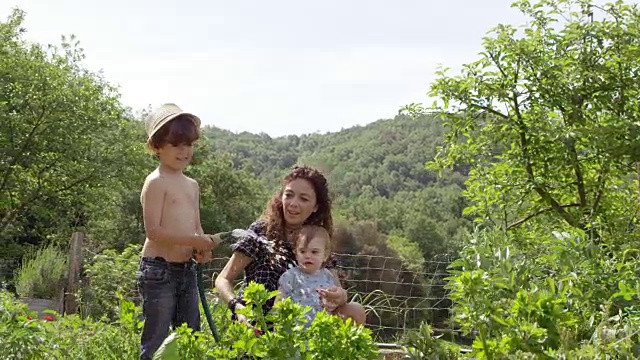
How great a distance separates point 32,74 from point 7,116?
50.6 inches

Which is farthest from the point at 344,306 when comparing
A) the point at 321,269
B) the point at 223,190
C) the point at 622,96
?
the point at 223,190

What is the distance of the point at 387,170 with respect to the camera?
6103cm

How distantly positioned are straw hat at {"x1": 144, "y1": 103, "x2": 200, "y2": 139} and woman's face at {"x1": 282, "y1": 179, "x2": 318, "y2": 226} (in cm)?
42

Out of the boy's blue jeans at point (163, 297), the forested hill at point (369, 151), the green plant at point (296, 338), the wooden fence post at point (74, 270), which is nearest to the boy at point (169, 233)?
the boy's blue jeans at point (163, 297)

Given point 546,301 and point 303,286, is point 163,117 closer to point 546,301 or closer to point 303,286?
point 303,286

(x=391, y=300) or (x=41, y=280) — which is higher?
(x=41, y=280)

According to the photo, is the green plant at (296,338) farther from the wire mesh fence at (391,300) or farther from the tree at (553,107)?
the tree at (553,107)

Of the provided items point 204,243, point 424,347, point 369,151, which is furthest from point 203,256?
point 369,151

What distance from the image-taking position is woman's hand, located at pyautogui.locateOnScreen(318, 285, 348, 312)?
2352 mm

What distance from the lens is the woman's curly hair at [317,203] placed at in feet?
8.77

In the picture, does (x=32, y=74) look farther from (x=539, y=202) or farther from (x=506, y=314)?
(x=506, y=314)

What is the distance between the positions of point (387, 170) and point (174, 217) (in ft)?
193

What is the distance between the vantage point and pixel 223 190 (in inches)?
1436

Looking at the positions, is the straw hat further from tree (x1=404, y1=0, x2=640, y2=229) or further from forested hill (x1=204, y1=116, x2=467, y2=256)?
forested hill (x1=204, y1=116, x2=467, y2=256)
